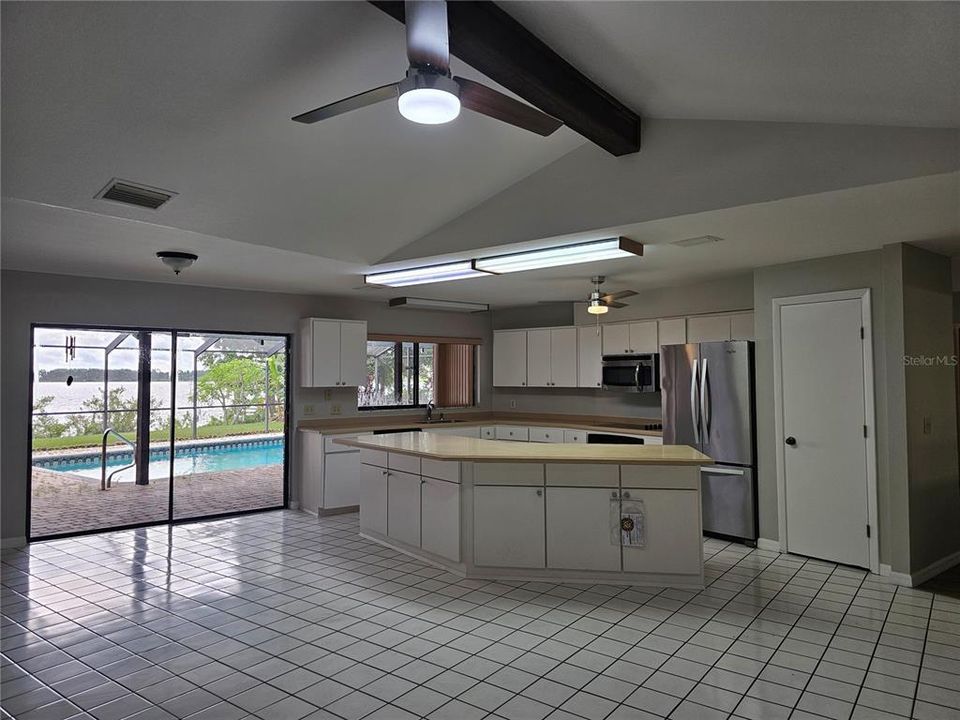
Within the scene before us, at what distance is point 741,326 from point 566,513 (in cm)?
284

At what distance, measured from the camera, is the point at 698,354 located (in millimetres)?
5457

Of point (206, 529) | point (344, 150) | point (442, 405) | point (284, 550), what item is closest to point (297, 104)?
point (344, 150)

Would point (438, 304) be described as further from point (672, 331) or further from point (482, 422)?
point (672, 331)

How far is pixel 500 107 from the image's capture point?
7.12 ft

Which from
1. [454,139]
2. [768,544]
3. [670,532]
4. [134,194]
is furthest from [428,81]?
[768,544]

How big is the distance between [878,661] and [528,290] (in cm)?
451

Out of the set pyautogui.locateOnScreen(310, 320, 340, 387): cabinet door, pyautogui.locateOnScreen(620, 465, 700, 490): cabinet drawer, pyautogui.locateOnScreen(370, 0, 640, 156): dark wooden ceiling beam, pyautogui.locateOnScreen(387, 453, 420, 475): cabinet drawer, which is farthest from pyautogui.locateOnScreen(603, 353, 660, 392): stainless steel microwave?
pyautogui.locateOnScreen(370, 0, 640, 156): dark wooden ceiling beam

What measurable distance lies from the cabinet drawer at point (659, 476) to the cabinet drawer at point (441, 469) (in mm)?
1172

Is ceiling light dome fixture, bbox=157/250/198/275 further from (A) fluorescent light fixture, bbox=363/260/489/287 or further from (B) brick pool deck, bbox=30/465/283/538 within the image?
(B) brick pool deck, bbox=30/465/283/538

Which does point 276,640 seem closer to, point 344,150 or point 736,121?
point 344,150

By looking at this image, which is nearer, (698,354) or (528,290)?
(698,354)

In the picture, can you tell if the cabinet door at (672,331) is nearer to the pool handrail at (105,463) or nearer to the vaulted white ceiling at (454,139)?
the vaulted white ceiling at (454,139)

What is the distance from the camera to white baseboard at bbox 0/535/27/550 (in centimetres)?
503

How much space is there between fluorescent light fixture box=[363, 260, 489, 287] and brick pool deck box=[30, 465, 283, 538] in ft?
9.00
